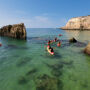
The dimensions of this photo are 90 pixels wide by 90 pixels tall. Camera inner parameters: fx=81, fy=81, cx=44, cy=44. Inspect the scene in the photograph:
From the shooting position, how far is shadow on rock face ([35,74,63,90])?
6.66m

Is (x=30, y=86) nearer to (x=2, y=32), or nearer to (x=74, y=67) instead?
(x=74, y=67)

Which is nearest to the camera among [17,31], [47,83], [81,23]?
[47,83]

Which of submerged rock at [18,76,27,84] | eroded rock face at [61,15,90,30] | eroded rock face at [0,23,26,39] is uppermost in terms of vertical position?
eroded rock face at [61,15,90,30]

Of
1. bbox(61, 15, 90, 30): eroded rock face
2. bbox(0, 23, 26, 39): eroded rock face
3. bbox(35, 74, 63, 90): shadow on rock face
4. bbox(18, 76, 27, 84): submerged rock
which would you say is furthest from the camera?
bbox(61, 15, 90, 30): eroded rock face

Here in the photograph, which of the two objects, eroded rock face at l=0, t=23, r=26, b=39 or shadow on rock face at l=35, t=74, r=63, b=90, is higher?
eroded rock face at l=0, t=23, r=26, b=39

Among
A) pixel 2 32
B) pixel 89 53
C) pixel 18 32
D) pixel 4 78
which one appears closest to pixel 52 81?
pixel 4 78

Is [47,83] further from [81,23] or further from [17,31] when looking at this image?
[81,23]

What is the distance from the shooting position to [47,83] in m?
7.11

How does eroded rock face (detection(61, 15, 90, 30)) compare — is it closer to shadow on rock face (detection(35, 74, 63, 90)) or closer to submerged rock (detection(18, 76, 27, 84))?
shadow on rock face (detection(35, 74, 63, 90))

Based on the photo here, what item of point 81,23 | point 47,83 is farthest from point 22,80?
point 81,23

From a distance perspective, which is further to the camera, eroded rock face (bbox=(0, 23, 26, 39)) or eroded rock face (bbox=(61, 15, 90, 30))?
eroded rock face (bbox=(61, 15, 90, 30))

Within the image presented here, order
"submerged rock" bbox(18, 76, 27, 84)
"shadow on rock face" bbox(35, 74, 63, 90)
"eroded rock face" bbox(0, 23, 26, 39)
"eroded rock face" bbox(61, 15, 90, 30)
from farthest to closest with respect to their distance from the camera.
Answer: "eroded rock face" bbox(61, 15, 90, 30)
"eroded rock face" bbox(0, 23, 26, 39)
"submerged rock" bbox(18, 76, 27, 84)
"shadow on rock face" bbox(35, 74, 63, 90)

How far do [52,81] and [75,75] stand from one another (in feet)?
8.98

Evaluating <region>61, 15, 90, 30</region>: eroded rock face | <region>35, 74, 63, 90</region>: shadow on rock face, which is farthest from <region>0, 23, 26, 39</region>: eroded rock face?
<region>61, 15, 90, 30</region>: eroded rock face
